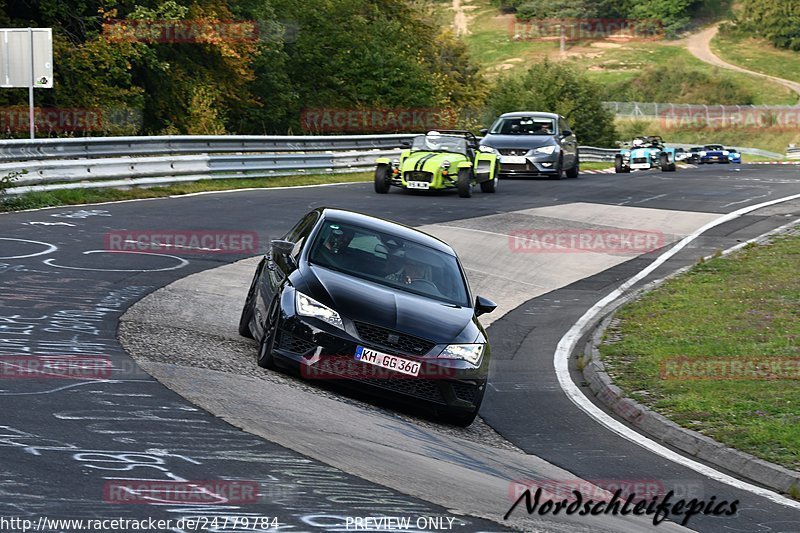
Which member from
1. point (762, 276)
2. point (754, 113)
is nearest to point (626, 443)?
point (762, 276)

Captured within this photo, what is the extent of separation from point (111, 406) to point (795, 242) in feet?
52.8

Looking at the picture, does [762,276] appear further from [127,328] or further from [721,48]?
[721,48]

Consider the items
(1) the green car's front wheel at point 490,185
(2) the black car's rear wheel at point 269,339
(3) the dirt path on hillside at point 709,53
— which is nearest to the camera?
(2) the black car's rear wheel at point 269,339

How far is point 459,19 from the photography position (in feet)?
499

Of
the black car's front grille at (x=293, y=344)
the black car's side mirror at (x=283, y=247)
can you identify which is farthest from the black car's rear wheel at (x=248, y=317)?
the black car's front grille at (x=293, y=344)

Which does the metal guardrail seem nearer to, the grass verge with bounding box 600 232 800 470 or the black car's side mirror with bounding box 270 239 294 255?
the black car's side mirror with bounding box 270 239 294 255

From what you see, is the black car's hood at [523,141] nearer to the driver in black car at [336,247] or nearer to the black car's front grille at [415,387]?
the driver in black car at [336,247]

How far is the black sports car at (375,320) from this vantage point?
8766 millimetres

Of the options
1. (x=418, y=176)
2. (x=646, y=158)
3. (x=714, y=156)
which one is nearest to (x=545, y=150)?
(x=418, y=176)

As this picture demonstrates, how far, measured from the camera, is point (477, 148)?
27.2 metres

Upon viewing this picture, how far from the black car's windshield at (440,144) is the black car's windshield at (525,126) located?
229 inches

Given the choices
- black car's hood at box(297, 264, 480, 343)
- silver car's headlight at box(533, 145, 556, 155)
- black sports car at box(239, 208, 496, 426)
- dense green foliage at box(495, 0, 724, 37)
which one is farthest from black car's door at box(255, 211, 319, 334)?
dense green foliage at box(495, 0, 724, 37)

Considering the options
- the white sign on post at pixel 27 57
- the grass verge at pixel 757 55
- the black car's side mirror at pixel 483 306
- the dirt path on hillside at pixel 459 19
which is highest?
the dirt path on hillside at pixel 459 19

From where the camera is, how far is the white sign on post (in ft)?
74.2
